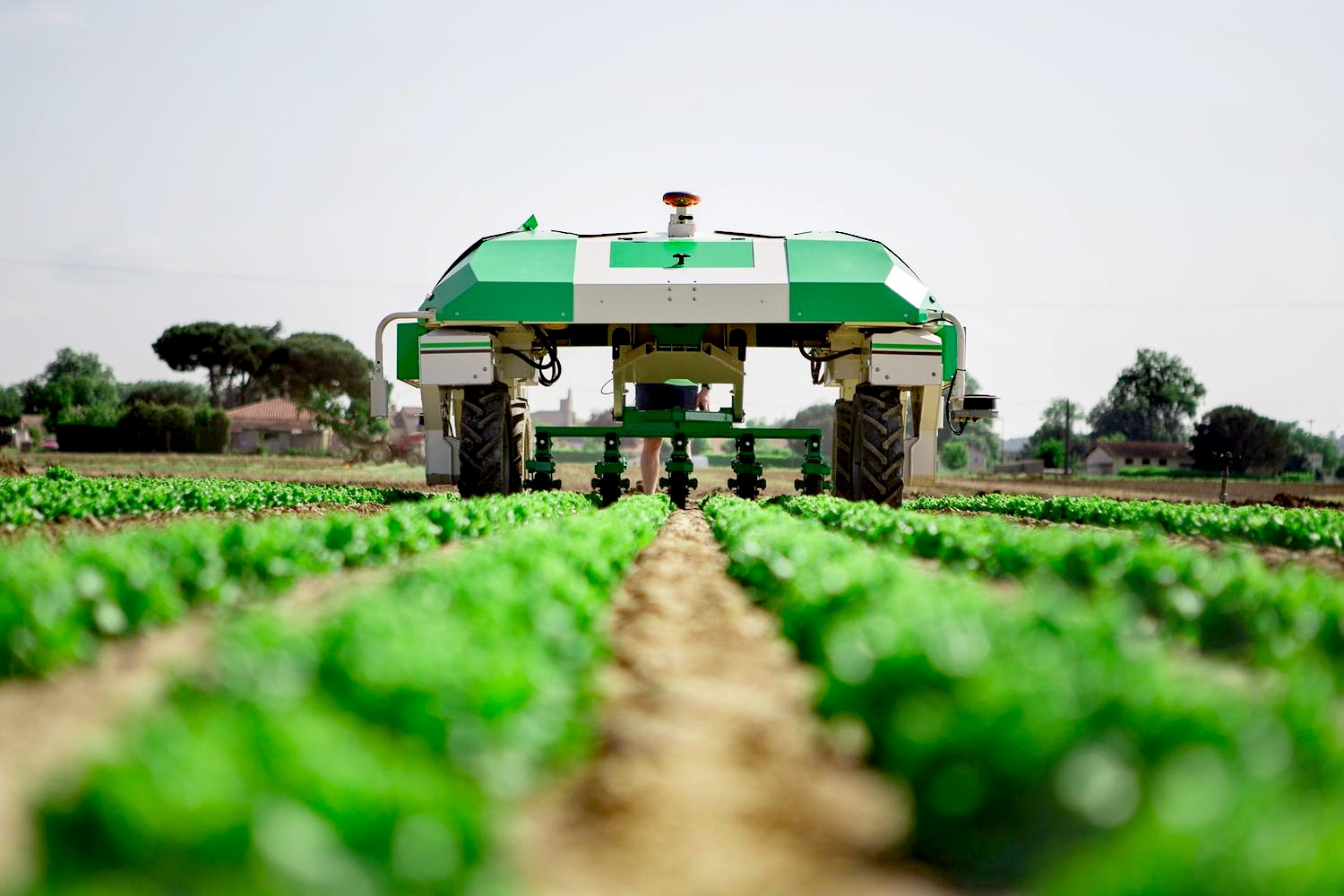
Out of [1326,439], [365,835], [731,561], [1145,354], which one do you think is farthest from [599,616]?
[1326,439]

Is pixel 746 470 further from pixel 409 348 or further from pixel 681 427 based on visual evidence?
pixel 409 348

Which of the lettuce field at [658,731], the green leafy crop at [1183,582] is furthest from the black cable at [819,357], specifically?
the lettuce field at [658,731]

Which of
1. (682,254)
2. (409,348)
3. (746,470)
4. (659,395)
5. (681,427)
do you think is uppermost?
(682,254)

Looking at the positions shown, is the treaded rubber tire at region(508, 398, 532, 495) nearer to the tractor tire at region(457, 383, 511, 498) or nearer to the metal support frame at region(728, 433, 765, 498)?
the tractor tire at region(457, 383, 511, 498)

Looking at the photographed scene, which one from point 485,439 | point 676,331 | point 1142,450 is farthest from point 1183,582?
point 1142,450

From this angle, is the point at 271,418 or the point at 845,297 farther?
the point at 271,418

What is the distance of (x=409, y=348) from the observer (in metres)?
12.3

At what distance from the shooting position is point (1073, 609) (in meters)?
3.29

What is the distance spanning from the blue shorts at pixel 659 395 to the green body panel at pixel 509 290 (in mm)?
2150

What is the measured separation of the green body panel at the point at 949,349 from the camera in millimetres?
12198

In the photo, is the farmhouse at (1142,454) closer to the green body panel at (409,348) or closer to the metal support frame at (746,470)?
the metal support frame at (746,470)

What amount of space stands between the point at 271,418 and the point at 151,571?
2501 inches

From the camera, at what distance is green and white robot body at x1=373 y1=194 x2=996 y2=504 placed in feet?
36.5

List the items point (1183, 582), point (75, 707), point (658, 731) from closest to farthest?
point (658, 731)
point (75, 707)
point (1183, 582)
